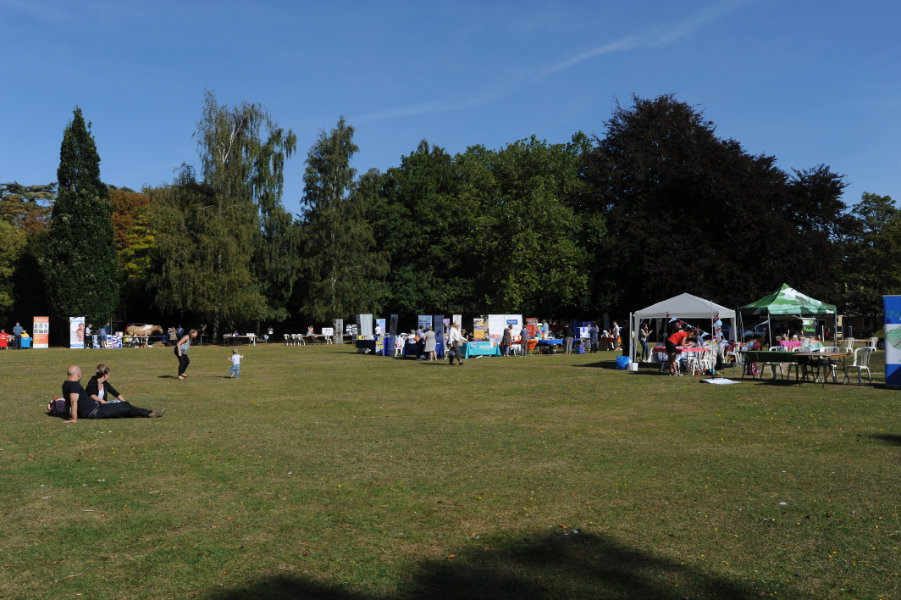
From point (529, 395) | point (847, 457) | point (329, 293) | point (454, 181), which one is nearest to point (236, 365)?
point (529, 395)

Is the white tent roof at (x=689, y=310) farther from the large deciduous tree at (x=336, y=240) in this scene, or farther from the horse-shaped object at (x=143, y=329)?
the horse-shaped object at (x=143, y=329)

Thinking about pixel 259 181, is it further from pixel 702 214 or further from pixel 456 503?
pixel 456 503

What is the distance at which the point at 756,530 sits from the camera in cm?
602

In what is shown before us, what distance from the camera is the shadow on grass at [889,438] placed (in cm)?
1009

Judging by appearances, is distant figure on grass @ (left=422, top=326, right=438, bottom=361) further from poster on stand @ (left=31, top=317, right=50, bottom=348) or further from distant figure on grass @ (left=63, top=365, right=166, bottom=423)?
poster on stand @ (left=31, top=317, right=50, bottom=348)

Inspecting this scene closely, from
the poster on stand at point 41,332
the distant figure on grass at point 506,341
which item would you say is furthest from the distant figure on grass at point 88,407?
the poster on stand at point 41,332

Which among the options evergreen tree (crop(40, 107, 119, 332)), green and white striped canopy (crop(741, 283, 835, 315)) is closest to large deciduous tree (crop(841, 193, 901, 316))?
green and white striped canopy (crop(741, 283, 835, 315))

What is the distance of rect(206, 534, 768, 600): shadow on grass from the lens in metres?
4.66

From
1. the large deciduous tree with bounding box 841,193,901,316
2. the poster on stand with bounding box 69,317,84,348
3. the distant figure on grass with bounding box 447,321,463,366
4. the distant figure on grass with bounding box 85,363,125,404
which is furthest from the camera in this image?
the large deciduous tree with bounding box 841,193,901,316

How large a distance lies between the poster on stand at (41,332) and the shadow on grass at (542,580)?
49.8 metres

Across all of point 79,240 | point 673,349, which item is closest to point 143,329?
point 79,240

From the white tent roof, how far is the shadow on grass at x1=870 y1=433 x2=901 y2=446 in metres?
14.1

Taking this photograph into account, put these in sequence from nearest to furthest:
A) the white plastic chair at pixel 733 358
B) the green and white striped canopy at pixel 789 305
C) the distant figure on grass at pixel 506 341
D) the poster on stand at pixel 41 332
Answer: the white plastic chair at pixel 733 358, the green and white striped canopy at pixel 789 305, the distant figure on grass at pixel 506 341, the poster on stand at pixel 41 332

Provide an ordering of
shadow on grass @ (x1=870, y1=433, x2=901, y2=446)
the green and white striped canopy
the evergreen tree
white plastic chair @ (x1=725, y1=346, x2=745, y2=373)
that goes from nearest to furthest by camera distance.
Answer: shadow on grass @ (x1=870, y1=433, x2=901, y2=446) < white plastic chair @ (x1=725, y1=346, x2=745, y2=373) < the green and white striped canopy < the evergreen tree
